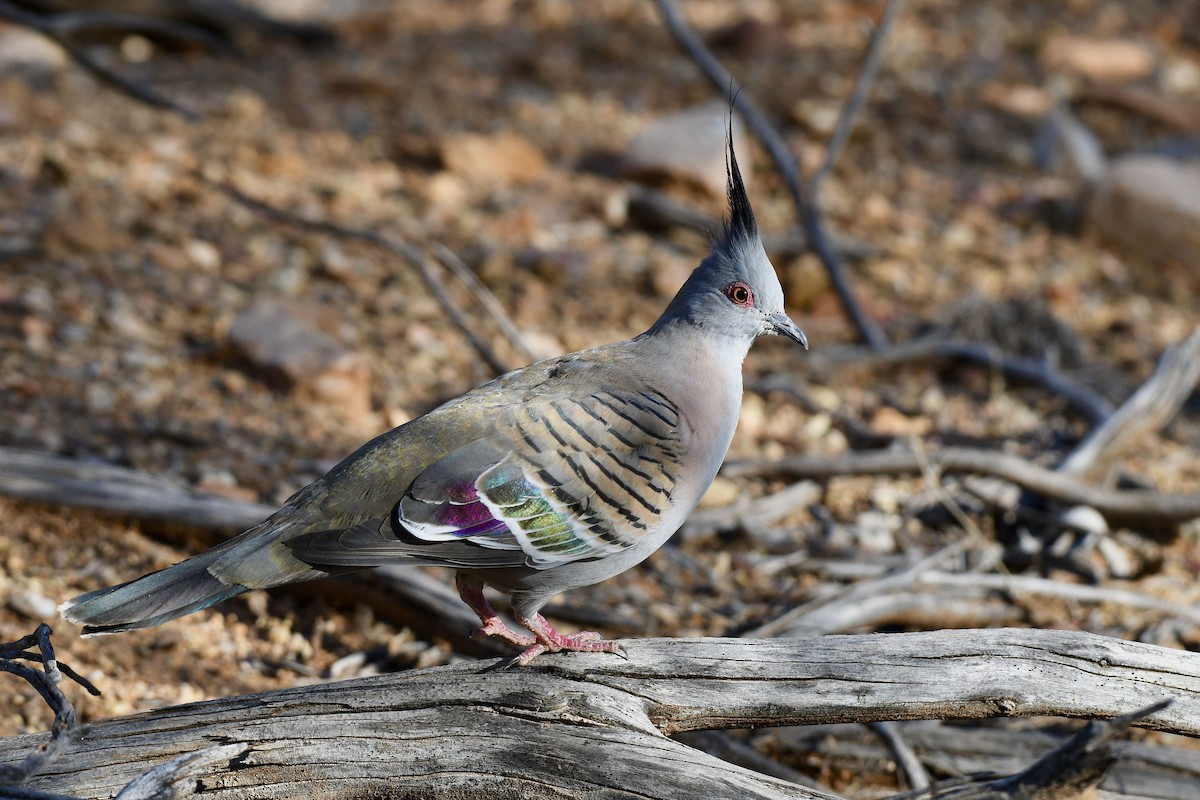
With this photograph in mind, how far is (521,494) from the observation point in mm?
3510

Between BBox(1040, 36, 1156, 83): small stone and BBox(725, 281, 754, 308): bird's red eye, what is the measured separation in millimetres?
8080

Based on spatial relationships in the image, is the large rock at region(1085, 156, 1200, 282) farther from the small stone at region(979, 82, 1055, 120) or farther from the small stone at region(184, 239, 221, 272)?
the small stone at region(184, 239, 221, 272)

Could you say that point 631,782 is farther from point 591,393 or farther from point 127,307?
point 127,307

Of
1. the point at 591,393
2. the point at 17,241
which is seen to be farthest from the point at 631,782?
the point at 17,241

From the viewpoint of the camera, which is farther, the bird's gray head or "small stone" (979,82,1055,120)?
"small stone" (979,82,1055,120)

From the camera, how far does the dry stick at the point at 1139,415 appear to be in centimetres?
587

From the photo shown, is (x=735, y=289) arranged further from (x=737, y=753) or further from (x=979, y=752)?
(x=979, y=752)

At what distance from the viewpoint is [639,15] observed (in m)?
11.3

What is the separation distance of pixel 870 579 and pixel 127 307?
400 cm

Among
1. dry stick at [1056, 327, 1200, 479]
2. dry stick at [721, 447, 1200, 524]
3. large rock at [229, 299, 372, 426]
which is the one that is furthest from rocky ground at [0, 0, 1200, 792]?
dry stick at [1056, 327, 1200, 479]

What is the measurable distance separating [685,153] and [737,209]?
15.6 ft

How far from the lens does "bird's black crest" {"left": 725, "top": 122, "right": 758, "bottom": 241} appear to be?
3939 mm

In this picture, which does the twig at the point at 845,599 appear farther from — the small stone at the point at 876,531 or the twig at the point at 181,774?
the twig at the point at 181,774

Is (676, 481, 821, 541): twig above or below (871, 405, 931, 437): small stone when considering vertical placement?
below
